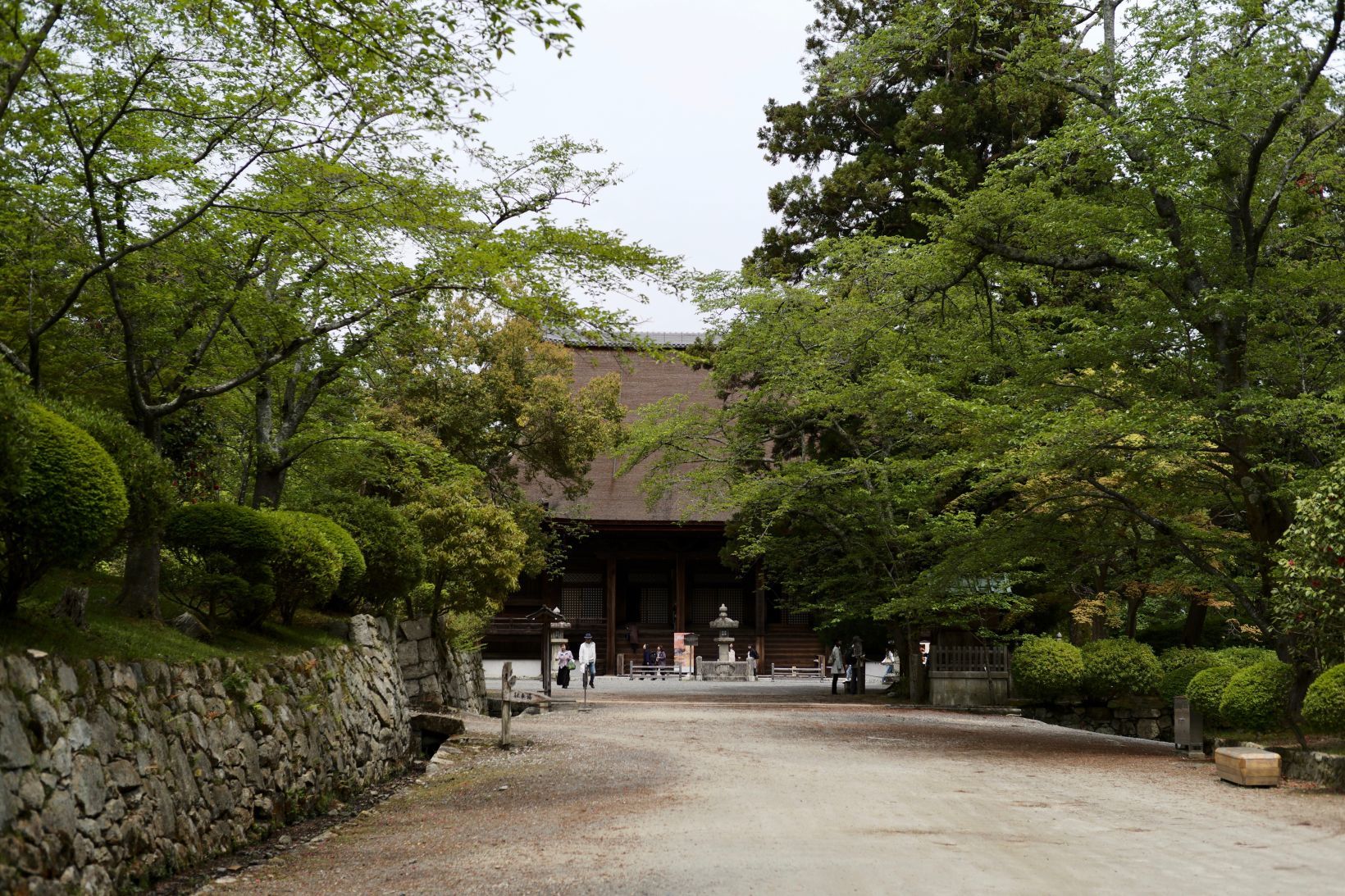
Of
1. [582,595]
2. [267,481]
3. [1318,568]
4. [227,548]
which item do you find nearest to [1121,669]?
[1318,568]

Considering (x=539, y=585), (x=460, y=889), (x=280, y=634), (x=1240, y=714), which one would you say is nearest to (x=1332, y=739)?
(x=1240, y=714)

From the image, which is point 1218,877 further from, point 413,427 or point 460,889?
point 413,427

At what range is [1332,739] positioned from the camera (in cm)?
1295

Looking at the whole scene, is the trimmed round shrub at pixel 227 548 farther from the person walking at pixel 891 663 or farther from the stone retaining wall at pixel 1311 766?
the person walking at pixel 891 663

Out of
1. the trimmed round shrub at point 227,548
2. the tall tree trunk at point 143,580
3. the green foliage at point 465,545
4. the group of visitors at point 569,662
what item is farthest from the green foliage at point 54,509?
the group of visitors at point 569,662

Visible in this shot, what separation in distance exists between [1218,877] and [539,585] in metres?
30.7

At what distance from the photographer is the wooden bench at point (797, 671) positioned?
36469 millimetres

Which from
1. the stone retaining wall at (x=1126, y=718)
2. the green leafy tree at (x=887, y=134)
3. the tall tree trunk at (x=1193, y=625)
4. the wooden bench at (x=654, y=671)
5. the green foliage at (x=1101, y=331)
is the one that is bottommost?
the wooden bench at (x=654, y=671)

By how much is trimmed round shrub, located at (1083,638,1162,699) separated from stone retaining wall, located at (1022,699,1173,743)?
0.26m

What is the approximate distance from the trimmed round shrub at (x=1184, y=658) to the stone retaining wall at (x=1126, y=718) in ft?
2.47

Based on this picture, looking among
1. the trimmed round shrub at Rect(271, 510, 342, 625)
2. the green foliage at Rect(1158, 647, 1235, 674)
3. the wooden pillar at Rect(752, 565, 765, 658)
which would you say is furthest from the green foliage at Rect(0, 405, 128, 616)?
the wooden pillar at Rect(752, 565, 765, 658)

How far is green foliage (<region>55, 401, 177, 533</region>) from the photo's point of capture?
8.30m

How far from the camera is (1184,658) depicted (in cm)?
2034

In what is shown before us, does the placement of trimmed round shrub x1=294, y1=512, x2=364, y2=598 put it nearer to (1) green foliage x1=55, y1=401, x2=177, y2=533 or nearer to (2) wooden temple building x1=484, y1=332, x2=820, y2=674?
(1) green foliage x1=55, y1=401, x2=177, y2=533
